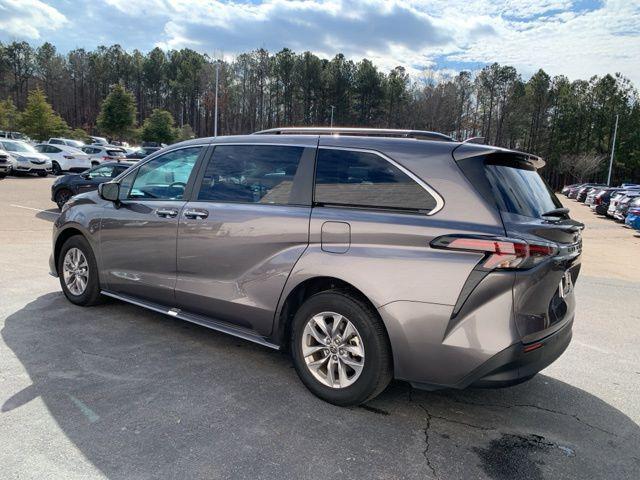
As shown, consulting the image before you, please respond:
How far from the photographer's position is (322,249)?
3.32 metres

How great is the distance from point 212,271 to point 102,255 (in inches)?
63.7

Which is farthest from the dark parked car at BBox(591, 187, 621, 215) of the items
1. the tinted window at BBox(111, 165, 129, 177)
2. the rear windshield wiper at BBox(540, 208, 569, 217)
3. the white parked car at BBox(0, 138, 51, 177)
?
the white parked car at BBox(0, 138, 51, 177)

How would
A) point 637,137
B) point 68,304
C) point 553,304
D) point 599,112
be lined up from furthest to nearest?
1. point 599,112
2. point 637,137
3. point 68,304
4. point 553,304

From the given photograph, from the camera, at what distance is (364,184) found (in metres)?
3.31

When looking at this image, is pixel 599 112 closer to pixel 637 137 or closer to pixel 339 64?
pixel 637 137

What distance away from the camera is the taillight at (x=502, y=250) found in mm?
2756

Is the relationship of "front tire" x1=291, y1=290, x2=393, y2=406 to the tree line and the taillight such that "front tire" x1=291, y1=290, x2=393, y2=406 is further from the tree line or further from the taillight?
the tree line

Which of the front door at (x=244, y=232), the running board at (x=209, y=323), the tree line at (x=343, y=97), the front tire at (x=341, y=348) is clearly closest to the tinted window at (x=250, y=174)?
the front door at (x=244, y=232)

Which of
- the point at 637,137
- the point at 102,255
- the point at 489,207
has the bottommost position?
the point at 102,255

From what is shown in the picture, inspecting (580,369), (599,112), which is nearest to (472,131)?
(599,112)

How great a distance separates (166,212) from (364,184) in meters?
1.92

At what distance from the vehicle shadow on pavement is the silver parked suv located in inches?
12.8

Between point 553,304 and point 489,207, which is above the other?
point 489,207

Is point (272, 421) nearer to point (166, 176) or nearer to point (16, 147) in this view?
point (166, 176)
